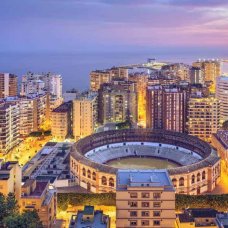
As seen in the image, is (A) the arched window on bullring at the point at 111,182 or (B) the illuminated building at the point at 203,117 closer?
(A) the arched window on bullring at the point at 111,182

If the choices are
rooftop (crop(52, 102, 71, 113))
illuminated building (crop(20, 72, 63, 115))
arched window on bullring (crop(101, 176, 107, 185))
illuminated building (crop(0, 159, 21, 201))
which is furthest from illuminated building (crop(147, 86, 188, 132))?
illuminated building (crop(0, 159, 21, 201))

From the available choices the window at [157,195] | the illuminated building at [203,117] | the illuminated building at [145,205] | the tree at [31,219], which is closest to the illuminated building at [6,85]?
the illuminated building at [203,117]

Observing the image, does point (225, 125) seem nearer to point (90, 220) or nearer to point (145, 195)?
point (145, 195)

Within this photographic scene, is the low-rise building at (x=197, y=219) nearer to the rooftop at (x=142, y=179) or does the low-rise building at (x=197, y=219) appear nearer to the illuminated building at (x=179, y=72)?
the rooftop at (x=142, y=179)

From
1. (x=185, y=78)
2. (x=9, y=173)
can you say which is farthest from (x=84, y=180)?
(x=185, y=78)

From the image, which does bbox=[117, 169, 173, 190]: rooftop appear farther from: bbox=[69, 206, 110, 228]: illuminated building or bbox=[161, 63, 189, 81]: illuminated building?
bbox=[161, 63, 189, 81]: illuminated building

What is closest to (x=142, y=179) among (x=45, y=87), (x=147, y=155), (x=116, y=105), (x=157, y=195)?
(x=157, y=195)

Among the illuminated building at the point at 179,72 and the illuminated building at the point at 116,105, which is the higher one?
the illuminated building at the point at 179,72
